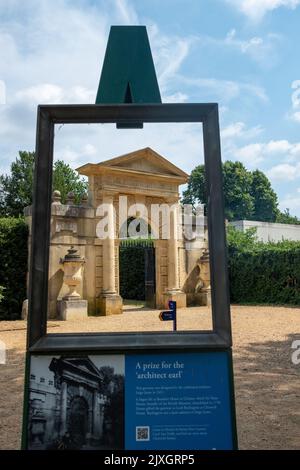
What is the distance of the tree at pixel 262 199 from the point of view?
109ft

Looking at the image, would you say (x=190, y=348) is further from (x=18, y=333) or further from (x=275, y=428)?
(x=18, y=333)

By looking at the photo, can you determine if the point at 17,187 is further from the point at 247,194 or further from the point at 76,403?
the point at 76,403

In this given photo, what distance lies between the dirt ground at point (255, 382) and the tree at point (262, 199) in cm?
2518

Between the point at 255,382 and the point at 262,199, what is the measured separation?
1204 inches

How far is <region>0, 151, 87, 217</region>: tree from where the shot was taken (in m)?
21.1

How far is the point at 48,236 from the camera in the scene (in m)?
2.07

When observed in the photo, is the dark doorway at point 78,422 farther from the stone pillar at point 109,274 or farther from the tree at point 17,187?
the tree at point 17,187

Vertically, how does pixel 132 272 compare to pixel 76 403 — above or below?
above

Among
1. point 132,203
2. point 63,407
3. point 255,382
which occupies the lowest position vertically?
point 255,382

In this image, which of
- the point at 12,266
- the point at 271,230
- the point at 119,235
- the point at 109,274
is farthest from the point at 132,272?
the point at 271,230

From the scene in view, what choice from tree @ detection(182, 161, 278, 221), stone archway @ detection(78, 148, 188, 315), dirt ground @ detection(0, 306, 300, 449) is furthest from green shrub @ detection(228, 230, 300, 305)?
tree @ detection(182, 161, 278, 221)

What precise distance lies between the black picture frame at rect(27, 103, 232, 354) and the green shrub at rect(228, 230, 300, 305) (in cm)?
1186

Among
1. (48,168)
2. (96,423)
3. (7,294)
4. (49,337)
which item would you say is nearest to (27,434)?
(96,423)

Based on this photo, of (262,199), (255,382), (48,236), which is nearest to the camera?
(48,236)
